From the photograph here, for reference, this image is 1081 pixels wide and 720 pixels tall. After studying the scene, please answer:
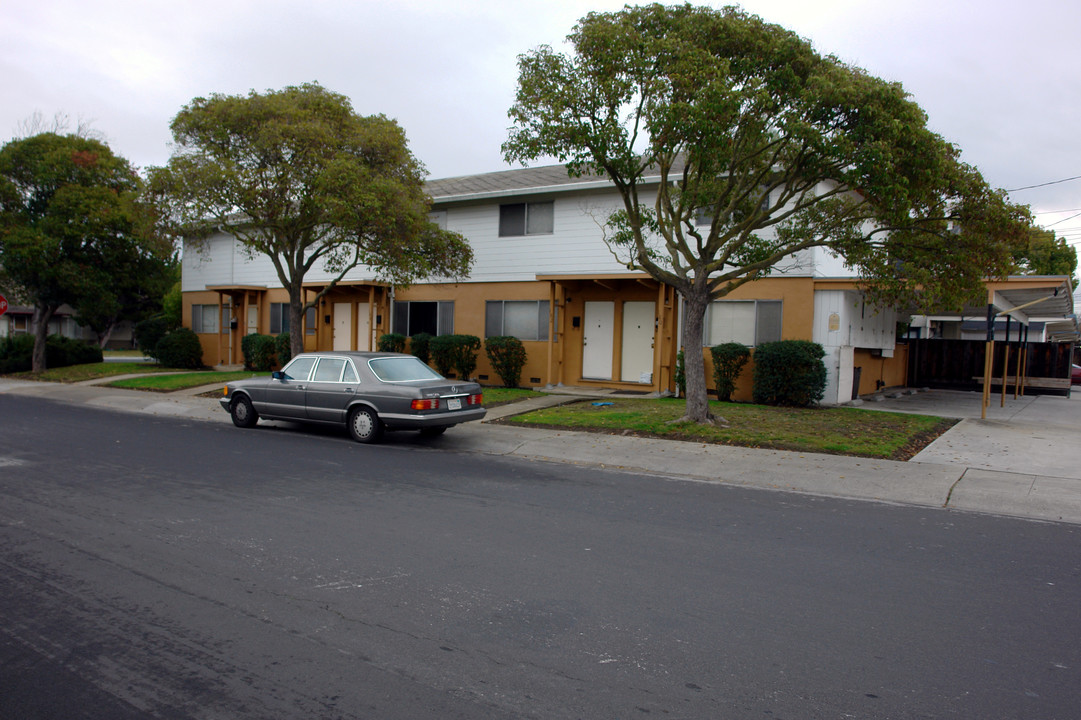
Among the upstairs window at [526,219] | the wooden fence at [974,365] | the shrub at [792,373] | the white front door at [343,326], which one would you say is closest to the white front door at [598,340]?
the upstairs window at [526,219]

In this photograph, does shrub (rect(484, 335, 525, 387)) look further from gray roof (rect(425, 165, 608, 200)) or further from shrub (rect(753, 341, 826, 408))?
shrub (rect(753, 341, 826, 408))

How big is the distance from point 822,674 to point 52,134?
28.1 metres

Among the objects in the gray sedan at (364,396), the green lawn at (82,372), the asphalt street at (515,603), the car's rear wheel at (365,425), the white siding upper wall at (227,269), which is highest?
the white siding upper wall at (227,269)

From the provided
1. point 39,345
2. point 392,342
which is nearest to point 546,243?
point 392,342

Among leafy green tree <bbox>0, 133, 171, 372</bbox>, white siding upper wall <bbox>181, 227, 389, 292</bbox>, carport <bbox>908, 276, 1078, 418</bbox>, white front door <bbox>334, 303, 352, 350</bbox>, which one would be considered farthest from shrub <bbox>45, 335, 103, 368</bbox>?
carport <bbox>908, 276, 1078, 418</bbox>

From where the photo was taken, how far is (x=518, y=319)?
65.9 ft

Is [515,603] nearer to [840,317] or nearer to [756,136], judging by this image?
[756,136]

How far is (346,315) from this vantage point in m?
23.9

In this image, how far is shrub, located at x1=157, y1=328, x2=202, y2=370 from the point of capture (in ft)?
86.0

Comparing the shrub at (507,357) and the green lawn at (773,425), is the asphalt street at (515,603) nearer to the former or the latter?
the green lawn at (773,425)

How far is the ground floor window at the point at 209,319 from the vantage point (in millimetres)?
27141

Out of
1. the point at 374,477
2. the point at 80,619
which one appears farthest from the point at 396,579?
the point at 374,477

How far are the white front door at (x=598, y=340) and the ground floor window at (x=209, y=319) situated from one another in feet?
48.6

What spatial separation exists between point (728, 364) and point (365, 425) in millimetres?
8369
